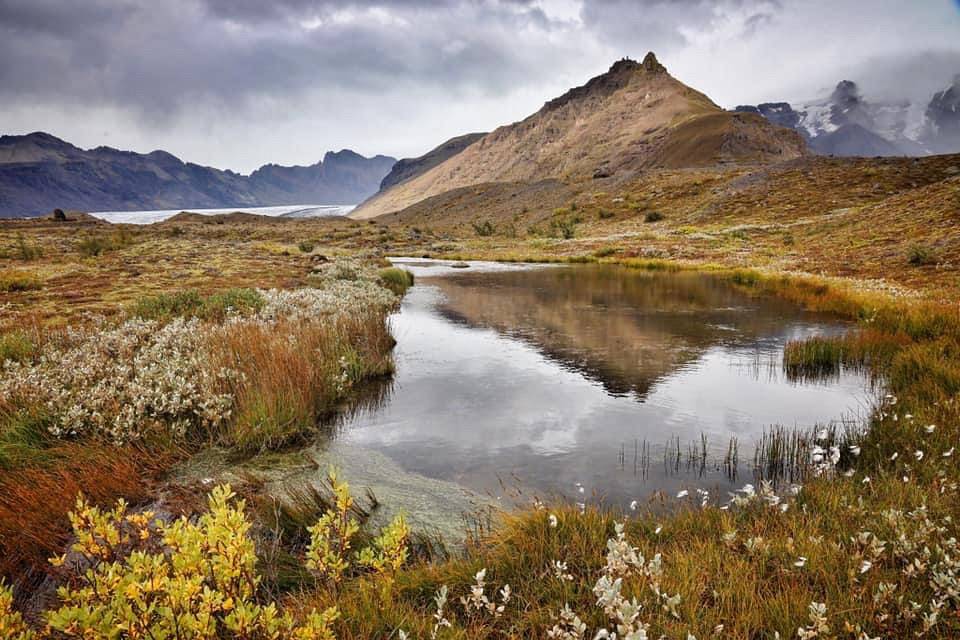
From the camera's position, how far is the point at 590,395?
11.3 metres

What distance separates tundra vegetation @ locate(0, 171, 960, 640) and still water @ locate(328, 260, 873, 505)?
1083mm

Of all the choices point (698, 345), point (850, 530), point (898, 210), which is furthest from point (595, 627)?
point (898, 210)

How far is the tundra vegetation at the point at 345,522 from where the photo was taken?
3084 mm

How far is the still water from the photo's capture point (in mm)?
7707

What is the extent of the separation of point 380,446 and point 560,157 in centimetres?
20585

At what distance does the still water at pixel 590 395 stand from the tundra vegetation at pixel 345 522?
1083 mm

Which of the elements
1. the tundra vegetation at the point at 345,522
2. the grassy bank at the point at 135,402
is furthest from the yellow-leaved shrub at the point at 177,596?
the grassy bank at the point at 135,402

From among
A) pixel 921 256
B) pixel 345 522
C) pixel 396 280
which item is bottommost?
pixel 345 522

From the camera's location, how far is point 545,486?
23.3ft

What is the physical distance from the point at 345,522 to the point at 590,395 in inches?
301

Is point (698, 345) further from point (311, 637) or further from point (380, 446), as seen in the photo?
point (311, 637)

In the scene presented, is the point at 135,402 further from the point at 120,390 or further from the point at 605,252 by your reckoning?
the point at 605,252

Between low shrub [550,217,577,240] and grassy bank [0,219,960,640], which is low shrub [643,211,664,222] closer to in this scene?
low shrub [550,217,577,240]

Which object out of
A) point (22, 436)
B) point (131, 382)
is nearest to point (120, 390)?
A: point (131, 382)
